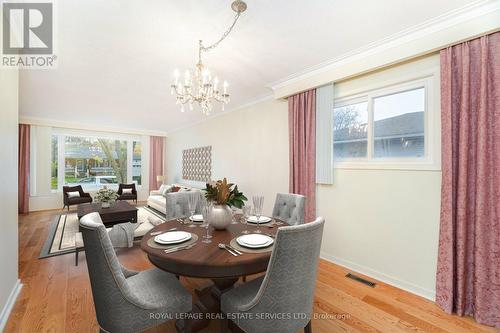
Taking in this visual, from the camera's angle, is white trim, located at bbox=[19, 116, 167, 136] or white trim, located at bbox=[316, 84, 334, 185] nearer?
white trim, located at bbox=[316, 84, 334, 185]

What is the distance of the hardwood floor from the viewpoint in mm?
1649

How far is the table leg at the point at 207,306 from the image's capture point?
1.60m

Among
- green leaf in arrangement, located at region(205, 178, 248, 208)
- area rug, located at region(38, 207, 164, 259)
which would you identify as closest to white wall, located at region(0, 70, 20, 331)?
area rug, located at region(38, 207, 164, 259)

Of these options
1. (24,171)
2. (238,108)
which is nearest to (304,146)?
(238,108)

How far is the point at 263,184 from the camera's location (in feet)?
12.6

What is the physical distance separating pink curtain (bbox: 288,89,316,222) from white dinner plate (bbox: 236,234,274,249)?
1.55 m

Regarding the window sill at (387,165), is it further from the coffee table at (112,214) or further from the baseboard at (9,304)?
the coffee table at (112,214)

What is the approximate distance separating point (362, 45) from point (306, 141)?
4.07ft

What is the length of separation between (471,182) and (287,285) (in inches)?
74.2

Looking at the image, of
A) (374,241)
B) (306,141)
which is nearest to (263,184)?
(306,141)

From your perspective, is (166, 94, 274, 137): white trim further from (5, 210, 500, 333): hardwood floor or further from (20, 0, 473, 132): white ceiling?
(5, 210, 500, 333): hardwood floor

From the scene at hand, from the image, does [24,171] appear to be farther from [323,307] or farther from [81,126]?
[323,307]

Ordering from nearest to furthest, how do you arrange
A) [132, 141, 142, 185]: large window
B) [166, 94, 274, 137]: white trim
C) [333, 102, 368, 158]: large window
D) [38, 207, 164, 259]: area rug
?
[333, 102, 368, 158]: large window
[38, 207, 164, 259]: area rug
[166, 94, 274, 137]: white trim
[132, 141, 142, 185]: large window

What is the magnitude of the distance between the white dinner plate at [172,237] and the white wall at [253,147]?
219 centimetres
